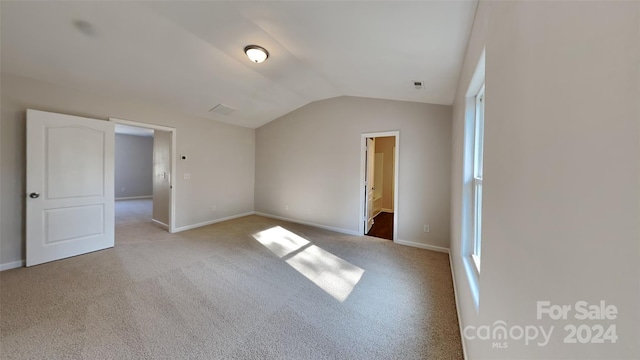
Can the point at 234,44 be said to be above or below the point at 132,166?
above

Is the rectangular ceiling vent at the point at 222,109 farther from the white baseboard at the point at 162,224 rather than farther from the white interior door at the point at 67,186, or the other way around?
the white baseboard at the point at 162,224

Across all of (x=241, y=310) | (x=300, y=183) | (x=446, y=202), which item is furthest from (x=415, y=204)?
(x=241, y=310)

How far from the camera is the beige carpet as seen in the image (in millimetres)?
1624

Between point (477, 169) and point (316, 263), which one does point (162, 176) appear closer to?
point (316, 263)

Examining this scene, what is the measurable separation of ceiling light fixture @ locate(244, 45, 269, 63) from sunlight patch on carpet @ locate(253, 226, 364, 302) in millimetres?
2593

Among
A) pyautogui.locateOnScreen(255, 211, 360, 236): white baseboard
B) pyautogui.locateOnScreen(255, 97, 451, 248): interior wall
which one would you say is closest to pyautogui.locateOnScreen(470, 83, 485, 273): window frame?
pyautogui.locateOnScreen(255, 97, 451, 248): interior wall

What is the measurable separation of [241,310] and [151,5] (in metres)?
2.84

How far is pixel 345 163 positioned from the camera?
443 centimetres

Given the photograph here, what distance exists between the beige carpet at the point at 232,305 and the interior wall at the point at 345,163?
86 cm

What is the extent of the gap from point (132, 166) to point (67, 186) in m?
6.69

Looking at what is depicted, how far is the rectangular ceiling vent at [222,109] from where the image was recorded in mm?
4277

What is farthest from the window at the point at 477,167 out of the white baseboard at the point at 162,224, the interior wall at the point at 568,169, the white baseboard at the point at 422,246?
the white baseboard at the point at 162,224

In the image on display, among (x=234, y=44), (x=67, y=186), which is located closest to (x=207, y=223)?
(x=67, y=186)

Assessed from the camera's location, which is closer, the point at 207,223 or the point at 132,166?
the point at 207,223
